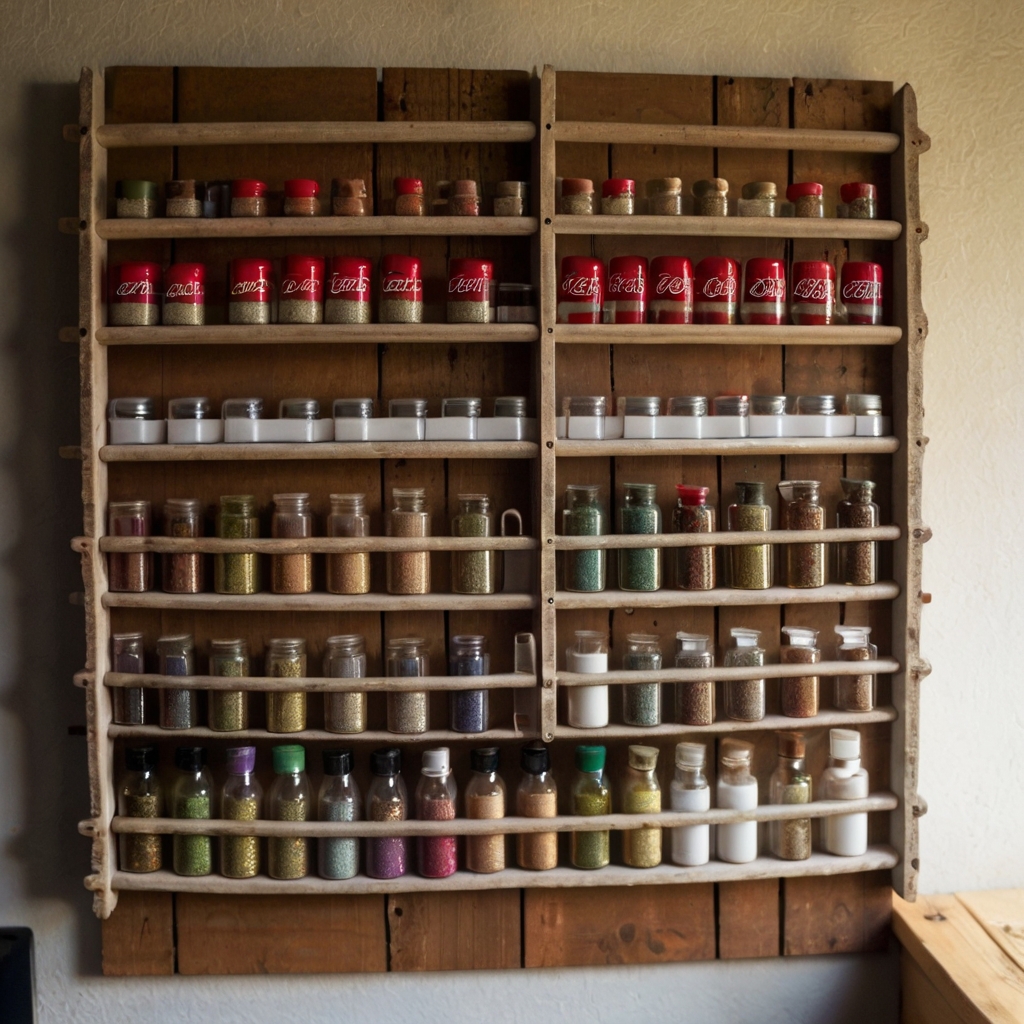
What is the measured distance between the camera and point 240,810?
1688 millimetres

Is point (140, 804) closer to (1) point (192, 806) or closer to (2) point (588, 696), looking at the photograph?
(1) point (192, 806)

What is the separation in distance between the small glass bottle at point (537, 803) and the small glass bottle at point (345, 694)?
0.94 ft

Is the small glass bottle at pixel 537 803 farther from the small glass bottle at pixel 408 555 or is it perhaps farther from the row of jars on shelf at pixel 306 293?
the row of jars on shelf at pixel 306 293

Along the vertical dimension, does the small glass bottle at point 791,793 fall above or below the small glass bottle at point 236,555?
below

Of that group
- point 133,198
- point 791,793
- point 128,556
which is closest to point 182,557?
point 128,556

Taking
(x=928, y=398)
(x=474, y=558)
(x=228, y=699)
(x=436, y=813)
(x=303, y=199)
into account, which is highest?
(x=303, y=199)

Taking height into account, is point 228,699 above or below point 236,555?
below

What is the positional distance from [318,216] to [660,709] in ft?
3.29

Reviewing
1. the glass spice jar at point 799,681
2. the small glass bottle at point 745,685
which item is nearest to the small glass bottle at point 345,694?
the small glass bottle at point 745,685

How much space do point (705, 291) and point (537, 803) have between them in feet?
2.95

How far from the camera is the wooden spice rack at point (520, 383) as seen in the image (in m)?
1.64

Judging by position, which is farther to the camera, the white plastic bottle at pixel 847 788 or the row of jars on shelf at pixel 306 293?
the white plastic bottle at pixel 847 788

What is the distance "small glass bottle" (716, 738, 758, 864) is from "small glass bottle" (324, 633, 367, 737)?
2.05 ft

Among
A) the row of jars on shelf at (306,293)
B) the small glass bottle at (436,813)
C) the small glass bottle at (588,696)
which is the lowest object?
the small glass bottle at (436,813)
